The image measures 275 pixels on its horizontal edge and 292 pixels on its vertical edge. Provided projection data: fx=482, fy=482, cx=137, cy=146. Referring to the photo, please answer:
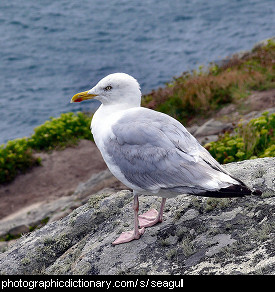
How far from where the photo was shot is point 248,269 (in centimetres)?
466

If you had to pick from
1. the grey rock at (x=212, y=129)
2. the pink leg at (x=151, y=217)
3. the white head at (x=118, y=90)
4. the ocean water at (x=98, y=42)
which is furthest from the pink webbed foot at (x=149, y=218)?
the ocean water at (x=98, y=42)

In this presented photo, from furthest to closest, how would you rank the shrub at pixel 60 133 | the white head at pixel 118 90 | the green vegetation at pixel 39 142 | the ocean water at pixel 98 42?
1. the ocean water at pixel 98 42
2. the shrub at pixel 60 133
3. the green vegetation at pixel 39 142
4. the white head at pixel 118 90

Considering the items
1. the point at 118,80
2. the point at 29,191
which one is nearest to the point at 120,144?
the point at 118,80

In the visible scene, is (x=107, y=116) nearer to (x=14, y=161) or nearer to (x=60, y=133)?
(x=14, y=161)

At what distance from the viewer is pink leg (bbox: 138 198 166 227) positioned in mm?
6086

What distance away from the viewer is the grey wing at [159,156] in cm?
528

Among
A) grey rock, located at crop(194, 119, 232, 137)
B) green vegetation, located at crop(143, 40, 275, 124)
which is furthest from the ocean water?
grey rock, located at crop(194, 119, 232, 137)

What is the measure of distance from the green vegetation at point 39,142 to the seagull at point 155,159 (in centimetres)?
811

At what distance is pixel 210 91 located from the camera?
15.7m

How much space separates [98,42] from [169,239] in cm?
2344

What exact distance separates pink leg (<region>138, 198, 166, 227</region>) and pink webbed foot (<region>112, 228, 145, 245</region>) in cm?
16

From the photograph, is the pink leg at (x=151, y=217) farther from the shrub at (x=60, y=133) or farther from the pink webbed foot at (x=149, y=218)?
the shrub at (x=60, y=133)

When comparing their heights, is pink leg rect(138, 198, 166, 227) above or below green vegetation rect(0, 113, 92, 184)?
above

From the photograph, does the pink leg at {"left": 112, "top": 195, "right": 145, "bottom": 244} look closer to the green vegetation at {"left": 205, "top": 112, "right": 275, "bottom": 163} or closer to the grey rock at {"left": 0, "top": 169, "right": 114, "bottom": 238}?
the green vegetation at {"left": 205, "top": 112, "right": 275, "bottom": 163}
